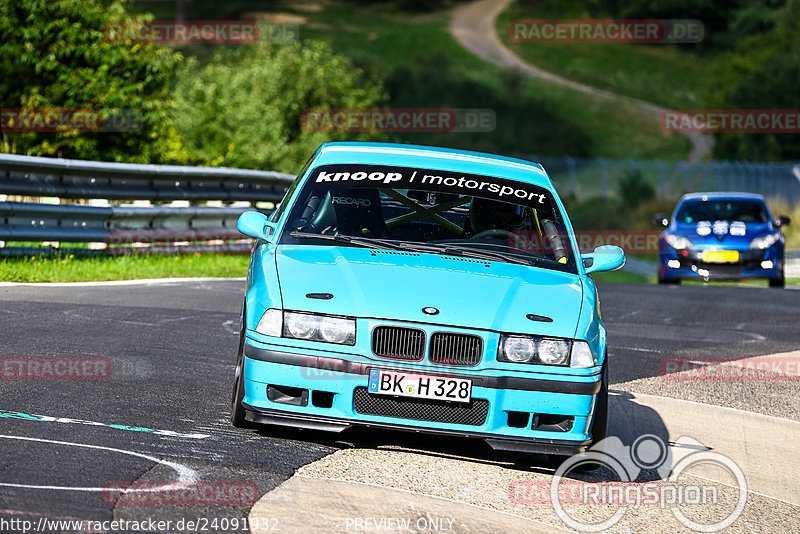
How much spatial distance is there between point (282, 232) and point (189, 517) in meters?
2.60

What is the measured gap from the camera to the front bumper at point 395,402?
6.02 meters

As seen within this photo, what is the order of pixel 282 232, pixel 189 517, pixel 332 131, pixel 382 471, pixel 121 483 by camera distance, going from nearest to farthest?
pixel 189 517, pixel 121 483, pixel 382 471, pixel 282 232, pixel 332 131

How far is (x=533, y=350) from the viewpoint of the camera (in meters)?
6.15

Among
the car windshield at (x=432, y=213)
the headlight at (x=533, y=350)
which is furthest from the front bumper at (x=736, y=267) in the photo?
the headlight at (x=533, y=350)

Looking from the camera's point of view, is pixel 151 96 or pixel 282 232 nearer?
pixel 282 232

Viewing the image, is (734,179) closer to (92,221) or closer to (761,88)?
(761,88)

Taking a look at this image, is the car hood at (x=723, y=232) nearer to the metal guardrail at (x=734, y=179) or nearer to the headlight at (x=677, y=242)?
the headlight at (x=677, y=242)

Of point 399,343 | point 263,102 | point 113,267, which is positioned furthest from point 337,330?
point 263,102

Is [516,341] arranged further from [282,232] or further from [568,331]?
[282,232]

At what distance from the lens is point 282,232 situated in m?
7.21

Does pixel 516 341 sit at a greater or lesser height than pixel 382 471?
greater

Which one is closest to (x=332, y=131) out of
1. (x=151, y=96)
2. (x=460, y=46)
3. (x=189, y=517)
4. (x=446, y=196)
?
(x=151, y=96)

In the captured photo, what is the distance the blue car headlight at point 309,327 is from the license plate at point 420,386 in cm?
24

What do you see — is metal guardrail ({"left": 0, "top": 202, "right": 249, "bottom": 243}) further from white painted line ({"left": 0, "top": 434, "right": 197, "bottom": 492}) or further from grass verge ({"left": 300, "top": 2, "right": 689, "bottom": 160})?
grass verge ({"left": 300, "top": 2, "right": 689, "bottom": 160})
